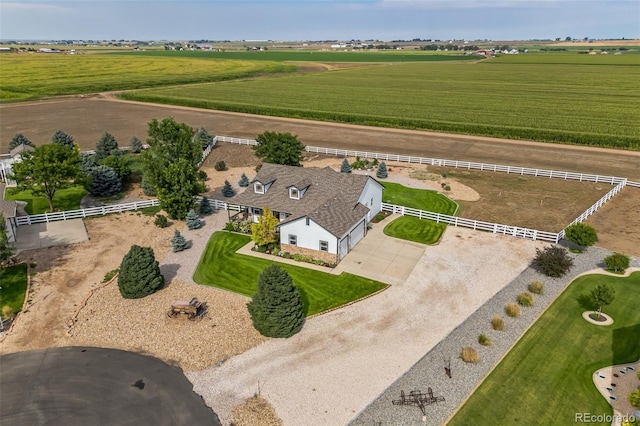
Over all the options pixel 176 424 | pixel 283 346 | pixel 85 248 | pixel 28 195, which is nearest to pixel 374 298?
pixel 283 346

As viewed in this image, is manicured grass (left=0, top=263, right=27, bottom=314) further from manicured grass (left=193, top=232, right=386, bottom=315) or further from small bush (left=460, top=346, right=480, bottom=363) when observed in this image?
small bush (left=460, top=346, right=480, bottom=363)

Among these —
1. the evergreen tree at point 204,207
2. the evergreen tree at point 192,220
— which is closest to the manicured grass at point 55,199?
the evergreen tree at point 204,207

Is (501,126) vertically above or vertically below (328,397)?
above

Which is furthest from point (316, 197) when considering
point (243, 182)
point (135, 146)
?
point (135, 146)

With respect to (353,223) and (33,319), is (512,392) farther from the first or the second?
(33,319)


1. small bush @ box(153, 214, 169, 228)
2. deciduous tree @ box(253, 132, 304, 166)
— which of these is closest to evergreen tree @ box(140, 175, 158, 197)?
small bush @ box(153, 214, 169, 228)

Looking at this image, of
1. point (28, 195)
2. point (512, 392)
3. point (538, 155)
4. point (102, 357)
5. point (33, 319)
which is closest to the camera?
point (512, 392)

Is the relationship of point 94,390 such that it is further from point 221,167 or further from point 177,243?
point 221,167
